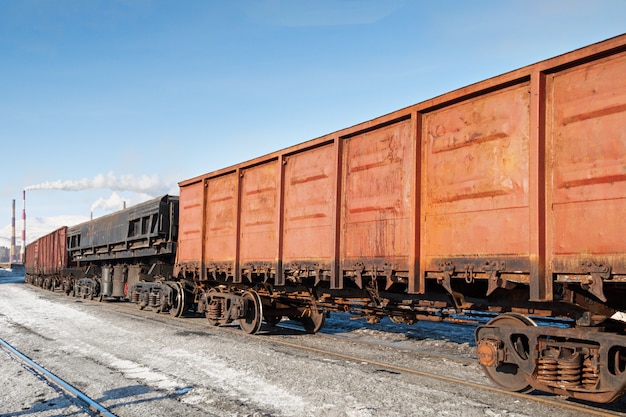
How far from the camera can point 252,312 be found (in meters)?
10.4

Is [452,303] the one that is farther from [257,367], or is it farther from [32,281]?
[32,281]

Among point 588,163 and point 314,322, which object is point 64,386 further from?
point 588,163

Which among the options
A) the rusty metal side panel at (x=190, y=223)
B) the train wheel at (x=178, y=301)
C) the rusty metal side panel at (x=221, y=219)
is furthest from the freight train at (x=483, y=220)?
the train wheel at (x=178, y=301)

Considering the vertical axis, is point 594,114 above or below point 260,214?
above

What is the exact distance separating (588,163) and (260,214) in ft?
20.7

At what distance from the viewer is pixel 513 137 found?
5445 millimetres

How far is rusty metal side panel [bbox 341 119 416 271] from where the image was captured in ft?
22.0

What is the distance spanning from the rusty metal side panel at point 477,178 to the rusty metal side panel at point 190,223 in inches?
271

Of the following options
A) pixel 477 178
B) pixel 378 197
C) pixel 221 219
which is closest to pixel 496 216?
pixel 477 178

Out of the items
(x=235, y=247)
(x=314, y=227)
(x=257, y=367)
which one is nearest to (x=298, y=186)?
(x=314, y=227)

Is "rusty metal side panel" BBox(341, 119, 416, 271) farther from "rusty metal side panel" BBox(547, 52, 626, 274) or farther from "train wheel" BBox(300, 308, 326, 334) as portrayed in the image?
"train wheel" BBox(300, 308, 326, 334)

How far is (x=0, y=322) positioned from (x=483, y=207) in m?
12.6

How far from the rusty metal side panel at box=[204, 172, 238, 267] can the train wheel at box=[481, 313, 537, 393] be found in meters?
5.98

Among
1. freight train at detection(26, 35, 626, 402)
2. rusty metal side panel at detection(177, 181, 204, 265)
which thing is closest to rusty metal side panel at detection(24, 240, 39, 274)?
rusty metal side panel at detection(177, 181, 204, 265)
